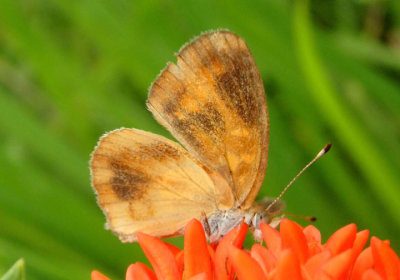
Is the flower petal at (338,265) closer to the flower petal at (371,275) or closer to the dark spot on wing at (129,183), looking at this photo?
the flower petal at (371,275)

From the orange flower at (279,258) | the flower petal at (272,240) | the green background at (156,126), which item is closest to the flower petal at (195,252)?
the orange flower at (279,258)

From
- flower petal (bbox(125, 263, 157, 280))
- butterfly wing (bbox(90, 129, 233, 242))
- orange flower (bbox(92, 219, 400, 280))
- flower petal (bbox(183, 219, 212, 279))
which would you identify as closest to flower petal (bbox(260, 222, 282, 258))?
orange flower (bbox(92, 219, 400, 280))

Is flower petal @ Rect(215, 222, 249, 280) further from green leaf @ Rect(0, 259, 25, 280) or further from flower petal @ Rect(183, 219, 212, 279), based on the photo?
green leaf @ Rect(0, 259, 25, 280)

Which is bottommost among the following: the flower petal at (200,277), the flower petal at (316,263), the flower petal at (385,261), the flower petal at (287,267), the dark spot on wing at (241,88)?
the flower petal at (385,261)

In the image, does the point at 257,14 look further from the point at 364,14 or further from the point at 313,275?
the point at 313,275

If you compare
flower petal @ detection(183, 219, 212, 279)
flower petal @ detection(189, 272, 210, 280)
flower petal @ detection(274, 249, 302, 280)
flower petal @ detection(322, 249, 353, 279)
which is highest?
flower petal @ detection(183, 219, 212, 279)

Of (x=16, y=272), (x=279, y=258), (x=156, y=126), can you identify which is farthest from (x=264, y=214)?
(x=156, y=126)

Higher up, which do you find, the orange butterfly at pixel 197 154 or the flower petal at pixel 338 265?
the orange butterfly at pixel 197 154
